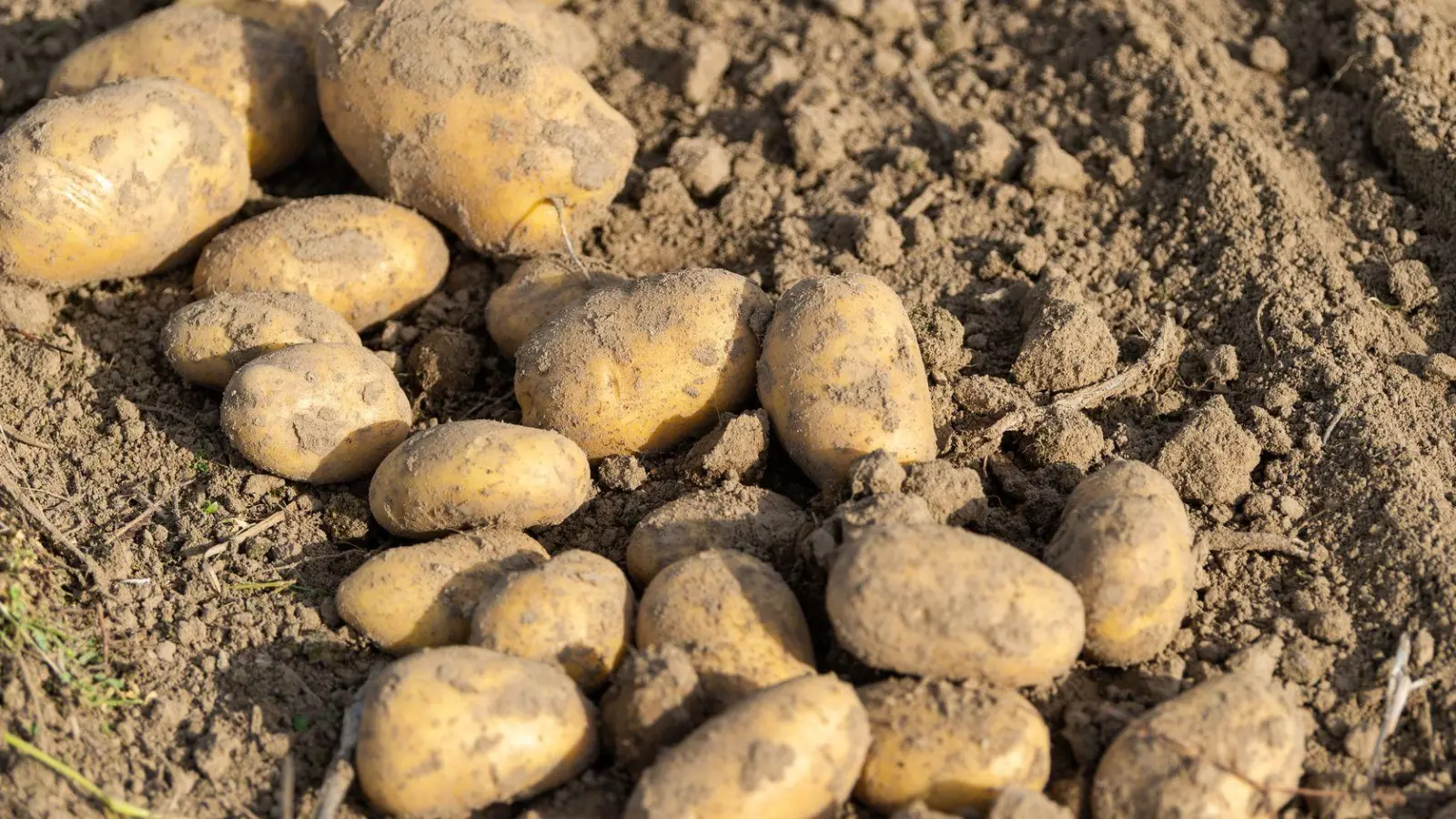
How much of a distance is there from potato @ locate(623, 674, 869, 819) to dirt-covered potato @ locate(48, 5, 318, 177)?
7.83ft

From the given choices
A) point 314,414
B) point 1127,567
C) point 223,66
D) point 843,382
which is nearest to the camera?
point 1127,567

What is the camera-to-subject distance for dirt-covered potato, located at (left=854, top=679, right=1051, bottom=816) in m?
2.24

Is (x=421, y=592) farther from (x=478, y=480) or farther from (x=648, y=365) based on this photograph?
(x=648, y=365)

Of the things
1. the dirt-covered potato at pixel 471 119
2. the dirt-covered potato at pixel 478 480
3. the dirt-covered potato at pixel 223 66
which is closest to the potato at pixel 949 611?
the dirt-covered potato at pixel 478 480

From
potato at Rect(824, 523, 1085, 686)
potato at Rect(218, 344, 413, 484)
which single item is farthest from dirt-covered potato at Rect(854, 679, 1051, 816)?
potato at Rect(218, 344, 413, 484)

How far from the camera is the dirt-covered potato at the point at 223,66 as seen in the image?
3619mm

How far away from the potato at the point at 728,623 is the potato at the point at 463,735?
0.24 m

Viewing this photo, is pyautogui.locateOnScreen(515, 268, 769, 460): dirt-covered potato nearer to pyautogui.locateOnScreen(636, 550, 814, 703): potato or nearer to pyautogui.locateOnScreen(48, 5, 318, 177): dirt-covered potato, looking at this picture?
pyautogui.locateOnScreen(636, 550, 814, 703): potato

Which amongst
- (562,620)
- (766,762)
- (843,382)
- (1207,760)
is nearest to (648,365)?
(843,382)

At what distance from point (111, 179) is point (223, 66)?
1.85 ft

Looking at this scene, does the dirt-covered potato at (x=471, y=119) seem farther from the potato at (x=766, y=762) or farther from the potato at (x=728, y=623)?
the potato at (x=766, y=762)

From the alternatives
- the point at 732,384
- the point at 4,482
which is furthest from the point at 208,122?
the point at 732,384

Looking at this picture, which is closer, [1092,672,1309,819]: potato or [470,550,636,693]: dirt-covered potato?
[1092,672,1309,819]: potato

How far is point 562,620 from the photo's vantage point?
96.5 inches
